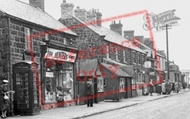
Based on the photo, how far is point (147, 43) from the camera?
63438 mm

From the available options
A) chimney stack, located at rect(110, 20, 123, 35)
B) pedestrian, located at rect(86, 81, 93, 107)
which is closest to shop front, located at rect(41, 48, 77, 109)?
pedestrian, located at rect(86, 81, 93, 107)

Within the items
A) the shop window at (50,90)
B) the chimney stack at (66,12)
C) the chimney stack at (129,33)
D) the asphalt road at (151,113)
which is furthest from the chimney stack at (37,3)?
the chimney stack at (129,33)

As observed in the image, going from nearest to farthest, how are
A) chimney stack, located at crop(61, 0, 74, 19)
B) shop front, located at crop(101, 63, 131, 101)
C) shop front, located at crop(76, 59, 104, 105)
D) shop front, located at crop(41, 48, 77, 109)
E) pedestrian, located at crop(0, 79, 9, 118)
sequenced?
pedestrian, located at crop(0, 79, 9, 118)
shop front, located at crop(41, 48, 77, 109)
shop front, located at crop(76, 59, 104, 105)
shop front, located at crop(101, 63, 131, 101)
chimney stack, located at crop(61, 0, 74, 19)

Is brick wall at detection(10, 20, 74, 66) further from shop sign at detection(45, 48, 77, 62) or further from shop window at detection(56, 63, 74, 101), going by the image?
shop window at detection(56, 63, 74, 101)

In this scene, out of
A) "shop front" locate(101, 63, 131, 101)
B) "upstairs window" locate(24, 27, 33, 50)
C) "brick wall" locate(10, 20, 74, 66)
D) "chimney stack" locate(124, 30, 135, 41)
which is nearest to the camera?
"brick wall" locate(10, 20, 74, 66)

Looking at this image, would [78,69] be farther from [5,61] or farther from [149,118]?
[149,118]

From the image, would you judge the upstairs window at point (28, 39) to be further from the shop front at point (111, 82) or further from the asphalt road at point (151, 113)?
the shop front at point (111, 82)

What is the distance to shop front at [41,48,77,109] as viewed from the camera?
22.2 m

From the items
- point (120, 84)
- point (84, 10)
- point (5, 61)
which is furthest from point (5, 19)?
point (84, 10)

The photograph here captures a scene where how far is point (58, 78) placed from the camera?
79.0ft

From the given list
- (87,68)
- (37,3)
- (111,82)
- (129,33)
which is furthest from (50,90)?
(129,33)

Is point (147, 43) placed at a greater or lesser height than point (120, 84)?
greater

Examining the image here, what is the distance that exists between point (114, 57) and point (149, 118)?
22.2 meters

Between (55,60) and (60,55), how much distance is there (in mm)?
535
